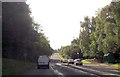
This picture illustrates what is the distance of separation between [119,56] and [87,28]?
28.6m

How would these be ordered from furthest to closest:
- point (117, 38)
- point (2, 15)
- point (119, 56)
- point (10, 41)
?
point (119, 56), point (117, 38), point (10, 41), point (2, 15)

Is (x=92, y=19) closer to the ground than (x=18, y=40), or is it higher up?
higher up

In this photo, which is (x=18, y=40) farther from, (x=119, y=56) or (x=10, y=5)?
(x=119, y=56)

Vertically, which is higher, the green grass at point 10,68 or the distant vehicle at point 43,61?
the distant vehicle at point 43,61

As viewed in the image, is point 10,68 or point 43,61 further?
point 43,61

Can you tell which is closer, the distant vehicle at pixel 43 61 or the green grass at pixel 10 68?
the green grass at pixel 10 68

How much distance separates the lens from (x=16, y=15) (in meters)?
55.6

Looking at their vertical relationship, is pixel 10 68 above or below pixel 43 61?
below

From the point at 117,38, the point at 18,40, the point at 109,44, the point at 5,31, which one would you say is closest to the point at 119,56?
the point at 109,44

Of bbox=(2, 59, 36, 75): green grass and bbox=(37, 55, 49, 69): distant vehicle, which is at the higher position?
bbox=(37, 55, 49, 69): distant vehicle

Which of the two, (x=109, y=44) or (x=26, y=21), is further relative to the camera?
(x=109, y=44)

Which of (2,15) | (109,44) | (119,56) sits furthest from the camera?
(119,56)

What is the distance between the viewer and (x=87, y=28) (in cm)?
12481

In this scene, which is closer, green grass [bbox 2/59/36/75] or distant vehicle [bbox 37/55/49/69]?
green grass [bbox 2/59/36/75]
